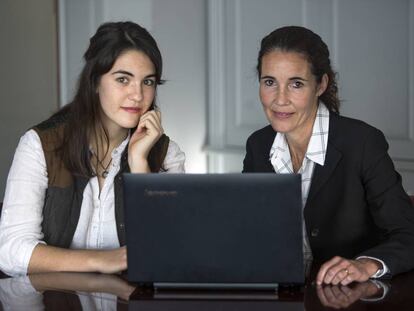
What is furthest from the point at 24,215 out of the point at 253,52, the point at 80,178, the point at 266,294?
the point at 253,52

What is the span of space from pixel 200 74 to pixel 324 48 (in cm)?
211

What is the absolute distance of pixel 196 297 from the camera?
1.65 m

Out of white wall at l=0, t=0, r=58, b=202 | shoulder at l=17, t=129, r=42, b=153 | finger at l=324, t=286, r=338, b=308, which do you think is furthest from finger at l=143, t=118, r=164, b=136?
white wall at l=0, t=0, r=58, b=202

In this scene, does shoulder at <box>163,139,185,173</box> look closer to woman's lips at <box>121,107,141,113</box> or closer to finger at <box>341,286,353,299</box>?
woman's lips at <box>121,107,141,113</box>

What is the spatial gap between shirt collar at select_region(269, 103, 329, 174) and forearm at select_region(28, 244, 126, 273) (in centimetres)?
68

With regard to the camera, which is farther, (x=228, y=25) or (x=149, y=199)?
(x=228, y=25)

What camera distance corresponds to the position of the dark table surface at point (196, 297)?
158 cm

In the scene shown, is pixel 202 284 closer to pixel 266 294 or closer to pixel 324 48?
pixel 266 294

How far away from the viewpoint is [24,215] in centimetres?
214

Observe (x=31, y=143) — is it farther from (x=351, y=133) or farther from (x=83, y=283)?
(x=351, y=133)

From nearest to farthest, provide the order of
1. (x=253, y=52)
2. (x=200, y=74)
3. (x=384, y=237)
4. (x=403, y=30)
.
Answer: (x=384, y=237) → (x=403, y=30) → (x=253, y=52) → (x=200, y=74)

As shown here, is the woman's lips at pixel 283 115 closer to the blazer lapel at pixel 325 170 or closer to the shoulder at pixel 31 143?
the blazer lapel at pixel 325 170

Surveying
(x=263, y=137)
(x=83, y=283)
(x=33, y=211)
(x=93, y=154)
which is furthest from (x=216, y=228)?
(x=263, y=137)

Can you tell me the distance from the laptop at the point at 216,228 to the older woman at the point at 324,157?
49cm
